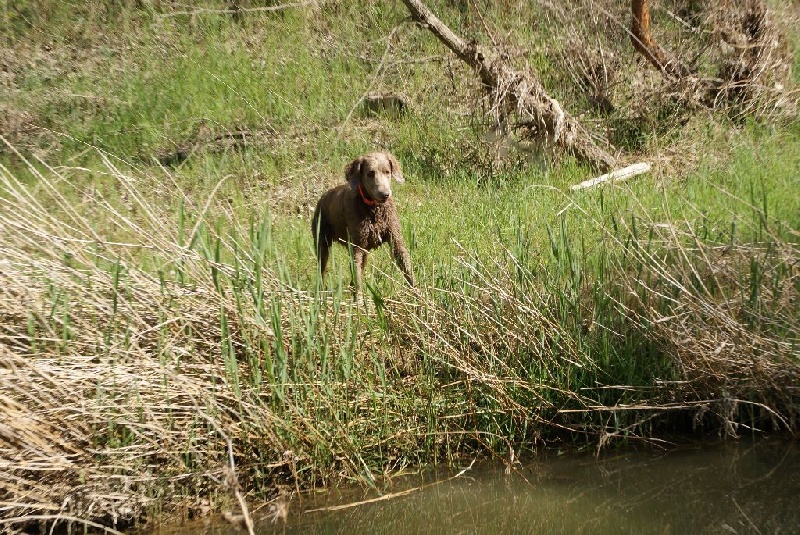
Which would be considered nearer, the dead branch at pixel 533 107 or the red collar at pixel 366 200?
the red collar at pixel 366 200

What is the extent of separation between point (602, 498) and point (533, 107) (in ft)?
18.5

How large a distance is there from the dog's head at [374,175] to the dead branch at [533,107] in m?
2.59

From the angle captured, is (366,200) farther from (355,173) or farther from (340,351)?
(340,351)

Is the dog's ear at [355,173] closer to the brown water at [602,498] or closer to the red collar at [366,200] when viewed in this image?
the red collar at [366,200]

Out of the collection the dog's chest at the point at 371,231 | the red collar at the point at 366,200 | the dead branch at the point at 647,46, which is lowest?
the dog's chest at the point at 371,231

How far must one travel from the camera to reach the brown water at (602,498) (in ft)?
16.6

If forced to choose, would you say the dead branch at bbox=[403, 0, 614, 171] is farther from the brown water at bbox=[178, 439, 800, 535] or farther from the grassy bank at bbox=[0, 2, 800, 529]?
the brown water at bbox=[178, 439, 800, 535]

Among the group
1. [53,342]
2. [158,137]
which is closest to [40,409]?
[53,342]

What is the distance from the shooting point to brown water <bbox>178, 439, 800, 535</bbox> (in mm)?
5070

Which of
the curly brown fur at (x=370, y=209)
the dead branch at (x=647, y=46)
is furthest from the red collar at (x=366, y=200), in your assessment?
the dead branch at (x=647, y=46)

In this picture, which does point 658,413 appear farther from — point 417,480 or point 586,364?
point 417,480

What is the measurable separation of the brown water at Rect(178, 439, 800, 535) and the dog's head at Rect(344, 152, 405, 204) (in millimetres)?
2519

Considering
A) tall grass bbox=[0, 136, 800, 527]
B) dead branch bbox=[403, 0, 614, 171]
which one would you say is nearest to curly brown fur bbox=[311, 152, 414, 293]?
tall grass bbox=[0, 136, 800, 527]

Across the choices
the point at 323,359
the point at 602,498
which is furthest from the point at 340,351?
the point at 602,498
